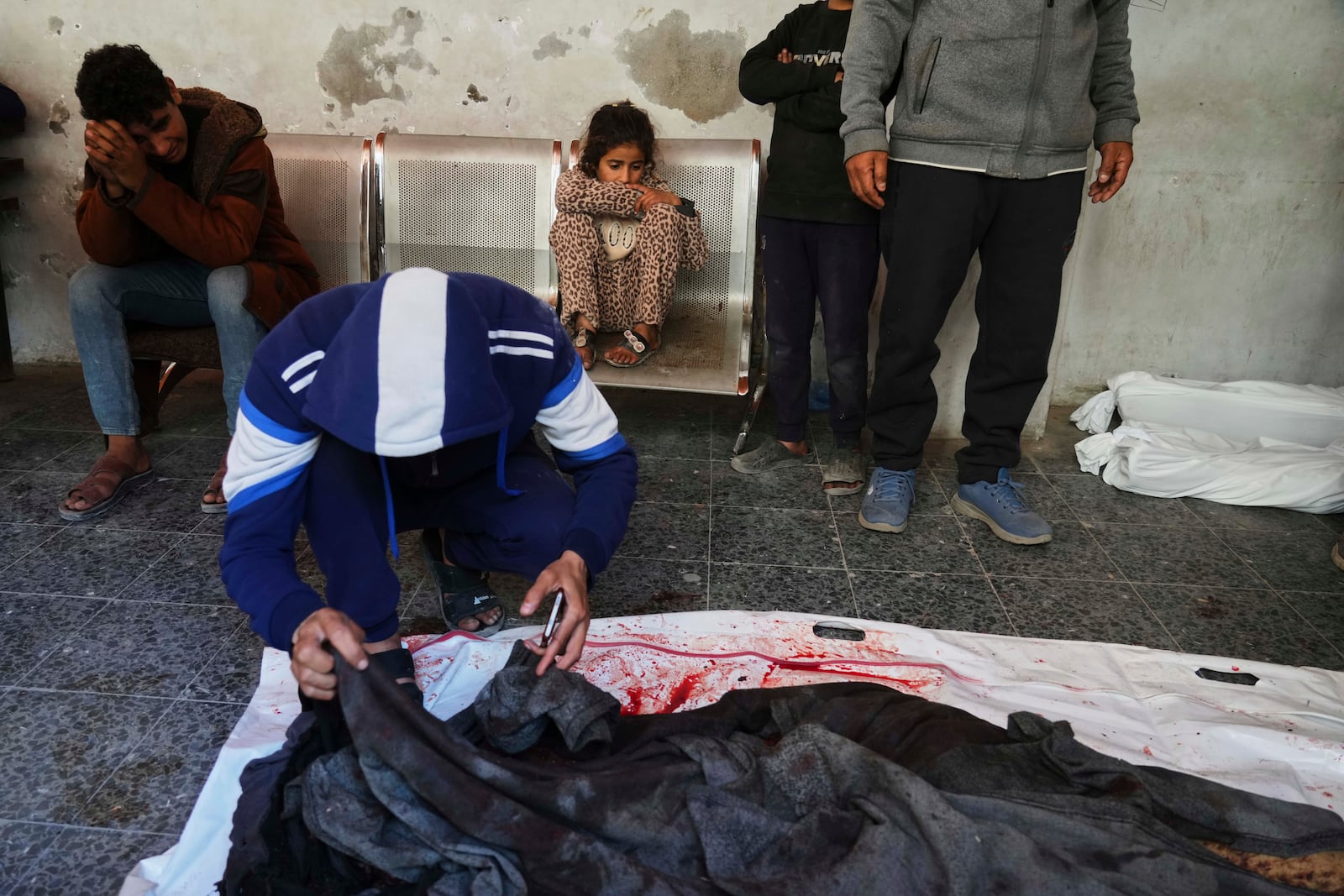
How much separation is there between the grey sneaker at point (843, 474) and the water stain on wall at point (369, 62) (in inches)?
85.4

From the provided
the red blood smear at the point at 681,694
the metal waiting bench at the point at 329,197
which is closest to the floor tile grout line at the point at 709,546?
the red blood smear at the point at 681,694

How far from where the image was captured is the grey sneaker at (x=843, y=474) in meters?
3.21

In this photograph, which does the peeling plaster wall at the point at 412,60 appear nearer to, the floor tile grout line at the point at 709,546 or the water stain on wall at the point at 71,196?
the water stain on wall at the point at 71,196

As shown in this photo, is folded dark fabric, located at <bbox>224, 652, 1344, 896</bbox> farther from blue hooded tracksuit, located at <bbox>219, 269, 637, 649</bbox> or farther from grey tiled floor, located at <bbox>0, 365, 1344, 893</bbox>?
grey tiled floor, located at <bbox>0, 365, 1344, 893</bbox>

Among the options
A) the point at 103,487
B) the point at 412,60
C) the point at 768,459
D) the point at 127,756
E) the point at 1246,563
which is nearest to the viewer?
the point at 127,756

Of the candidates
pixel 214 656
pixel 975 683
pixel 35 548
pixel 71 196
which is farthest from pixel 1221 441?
pixel 71 196

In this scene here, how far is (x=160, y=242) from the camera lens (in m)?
3.08

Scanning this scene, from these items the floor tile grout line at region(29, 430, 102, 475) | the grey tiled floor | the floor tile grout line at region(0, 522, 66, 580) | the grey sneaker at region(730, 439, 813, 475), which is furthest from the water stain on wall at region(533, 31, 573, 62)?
the floor tile grout line at region(0, 522, 66, 580)

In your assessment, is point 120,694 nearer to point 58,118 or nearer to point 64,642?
point 64,642

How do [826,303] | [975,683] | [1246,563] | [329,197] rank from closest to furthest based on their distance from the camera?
[975,683], [1246,563], [826,303], [329,197]

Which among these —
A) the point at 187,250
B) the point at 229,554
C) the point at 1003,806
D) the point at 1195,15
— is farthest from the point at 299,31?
the point at 1003,806

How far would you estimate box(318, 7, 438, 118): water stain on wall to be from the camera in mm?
3789

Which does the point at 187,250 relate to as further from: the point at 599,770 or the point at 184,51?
the point at 599,770

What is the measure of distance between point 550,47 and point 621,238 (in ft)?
2.78
